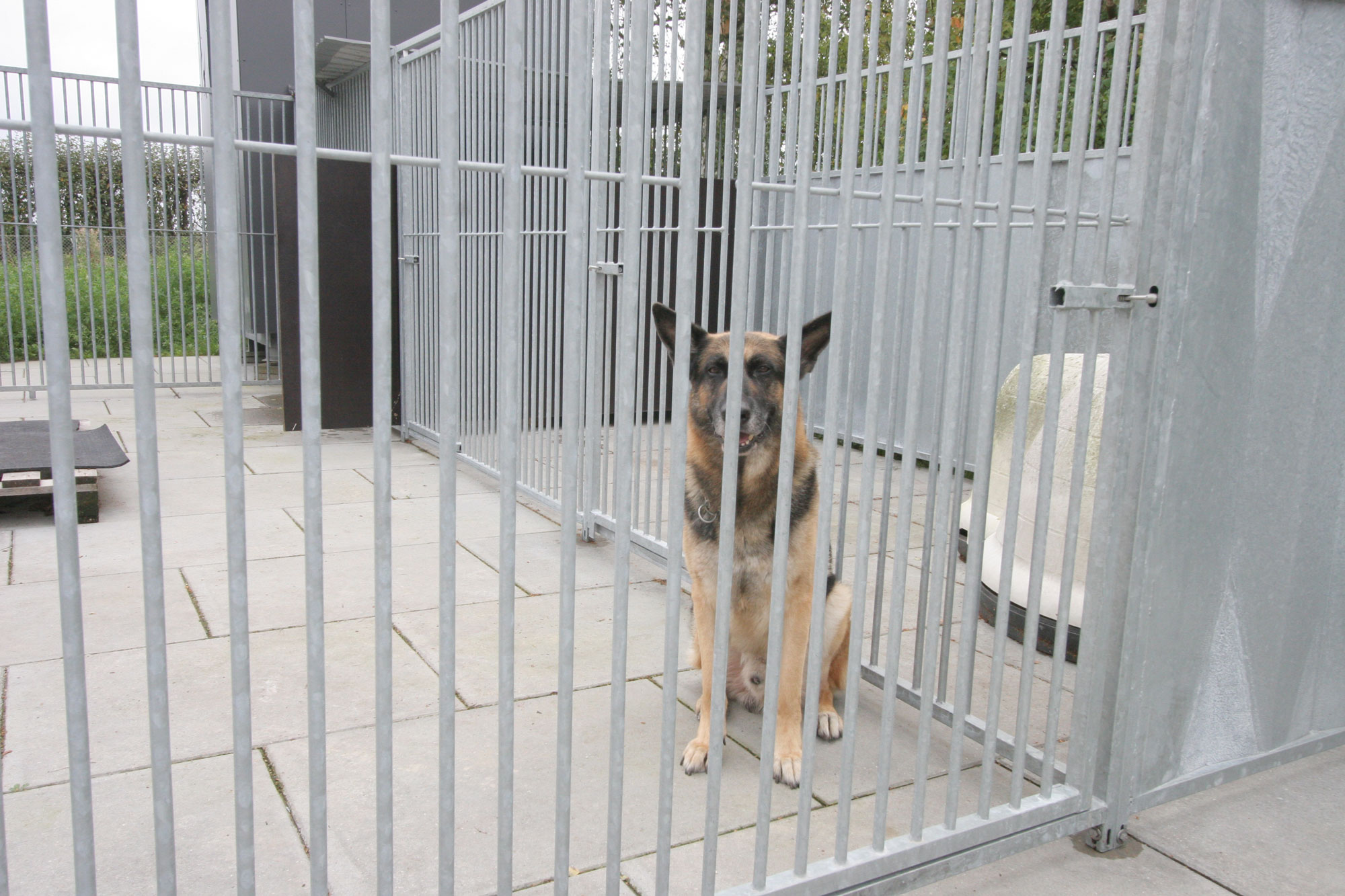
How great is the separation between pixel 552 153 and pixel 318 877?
496 cm

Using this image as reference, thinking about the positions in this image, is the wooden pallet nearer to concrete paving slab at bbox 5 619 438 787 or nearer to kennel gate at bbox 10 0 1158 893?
concrete paving slab at bbox 5 619 438 787

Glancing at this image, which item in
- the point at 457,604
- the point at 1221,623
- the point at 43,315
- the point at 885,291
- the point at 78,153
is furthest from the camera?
the point at 78,153

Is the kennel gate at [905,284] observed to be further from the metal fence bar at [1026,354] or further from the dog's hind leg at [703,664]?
the dog's hind leg at [703,664]

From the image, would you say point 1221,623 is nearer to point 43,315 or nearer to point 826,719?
point 826,719

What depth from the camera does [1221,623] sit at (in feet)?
8.63

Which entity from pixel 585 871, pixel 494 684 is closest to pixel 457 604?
pixel 494 684

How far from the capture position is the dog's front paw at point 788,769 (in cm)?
288

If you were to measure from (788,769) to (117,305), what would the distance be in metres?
10.7

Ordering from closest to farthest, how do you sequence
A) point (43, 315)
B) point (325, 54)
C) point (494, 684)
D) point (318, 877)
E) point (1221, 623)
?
point (43, 315), point (318, 877), point (1221, 623), point (494, 684), point (325, 54)

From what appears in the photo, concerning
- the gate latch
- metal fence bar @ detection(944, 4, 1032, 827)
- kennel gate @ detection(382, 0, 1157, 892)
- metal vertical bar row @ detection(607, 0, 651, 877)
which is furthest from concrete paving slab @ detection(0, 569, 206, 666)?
the gate latch

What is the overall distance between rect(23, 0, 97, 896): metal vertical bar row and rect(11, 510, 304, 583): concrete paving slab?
140 inches

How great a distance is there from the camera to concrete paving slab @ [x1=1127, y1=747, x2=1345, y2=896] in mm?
2447

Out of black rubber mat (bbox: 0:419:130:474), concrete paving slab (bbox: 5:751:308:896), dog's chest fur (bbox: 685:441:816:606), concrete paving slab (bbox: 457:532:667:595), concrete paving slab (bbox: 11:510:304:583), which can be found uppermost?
dog's chest fur (bbox: 685:441:816:606)

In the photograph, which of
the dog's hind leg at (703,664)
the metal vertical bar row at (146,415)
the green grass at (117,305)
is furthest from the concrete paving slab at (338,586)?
the green grass at (117,305)
